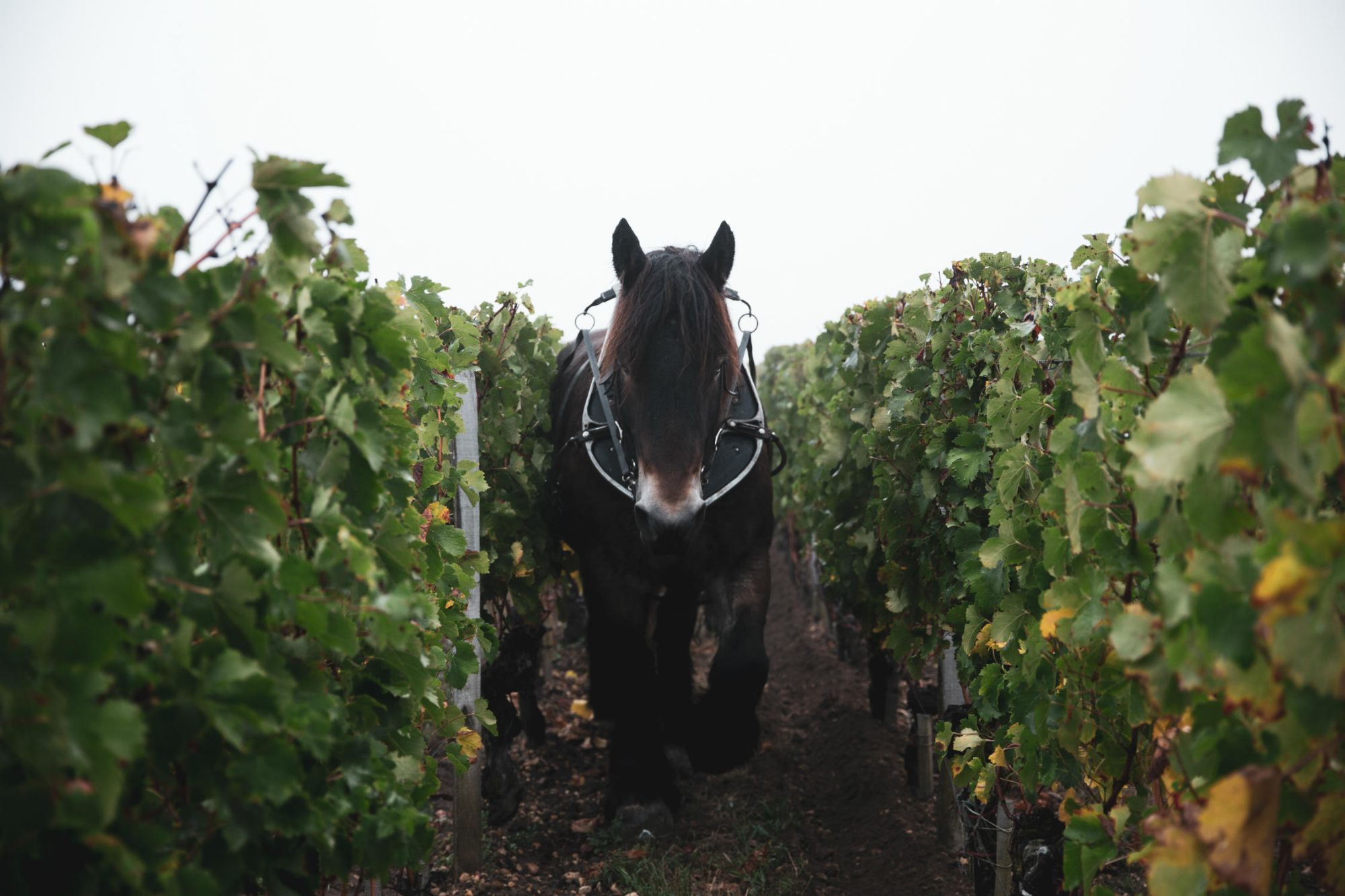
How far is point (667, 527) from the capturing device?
329cm

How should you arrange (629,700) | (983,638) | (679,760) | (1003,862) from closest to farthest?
(983,638) < (1003,862) < (629,700) < (679,760)

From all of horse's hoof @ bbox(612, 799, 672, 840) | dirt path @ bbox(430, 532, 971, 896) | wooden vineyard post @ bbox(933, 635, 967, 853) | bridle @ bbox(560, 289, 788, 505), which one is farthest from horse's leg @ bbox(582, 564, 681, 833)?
wooden vineyard post @ bbox(933, 635, 967, 853)

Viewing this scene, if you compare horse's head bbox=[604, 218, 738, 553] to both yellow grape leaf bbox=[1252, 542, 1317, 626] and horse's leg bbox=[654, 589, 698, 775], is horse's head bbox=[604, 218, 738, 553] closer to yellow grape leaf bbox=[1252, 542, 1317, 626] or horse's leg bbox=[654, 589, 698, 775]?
horse's leg bbox=[654, 589, 698, 775]

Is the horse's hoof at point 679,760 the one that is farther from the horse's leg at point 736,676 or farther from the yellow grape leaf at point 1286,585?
the yellow grape leaf at point 1286,585

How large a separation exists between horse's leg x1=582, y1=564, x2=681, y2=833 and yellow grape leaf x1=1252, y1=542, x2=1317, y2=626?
3.24m

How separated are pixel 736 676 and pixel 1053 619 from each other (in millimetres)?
2193

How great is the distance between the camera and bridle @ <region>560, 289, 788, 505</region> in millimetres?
3807

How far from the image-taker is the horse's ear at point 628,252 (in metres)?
3.88

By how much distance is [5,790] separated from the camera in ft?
3.34

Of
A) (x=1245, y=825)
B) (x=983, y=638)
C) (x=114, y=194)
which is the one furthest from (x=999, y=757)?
(x=114, y=194)

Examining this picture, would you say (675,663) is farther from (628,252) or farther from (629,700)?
(628,252)

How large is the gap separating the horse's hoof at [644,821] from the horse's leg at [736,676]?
0.27 meters

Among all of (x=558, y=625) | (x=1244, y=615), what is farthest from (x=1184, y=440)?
(x=558, y=625)

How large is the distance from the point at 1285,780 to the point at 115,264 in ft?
5.42
